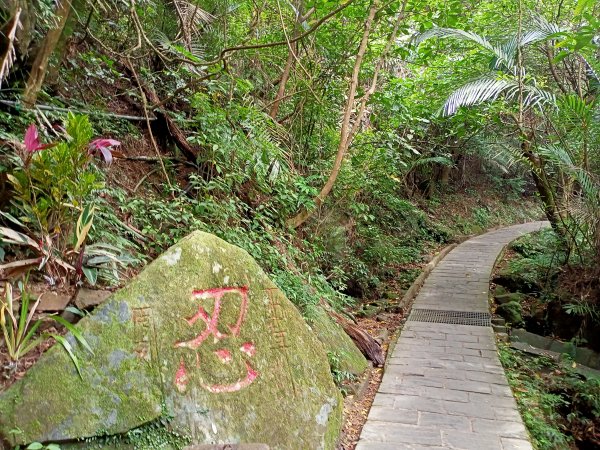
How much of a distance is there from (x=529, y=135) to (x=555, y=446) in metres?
4.48

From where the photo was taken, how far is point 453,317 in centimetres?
626

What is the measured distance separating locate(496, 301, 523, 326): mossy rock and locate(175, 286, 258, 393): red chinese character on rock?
15.8 feet

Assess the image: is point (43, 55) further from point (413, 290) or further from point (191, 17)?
point (413, 290)

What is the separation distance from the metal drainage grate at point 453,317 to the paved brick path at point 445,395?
111mm

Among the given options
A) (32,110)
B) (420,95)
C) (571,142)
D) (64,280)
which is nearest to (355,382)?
(64,280)

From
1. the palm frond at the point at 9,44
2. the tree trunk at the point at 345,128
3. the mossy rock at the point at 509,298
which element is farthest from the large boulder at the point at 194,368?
the mossy rock at the point at 509,298

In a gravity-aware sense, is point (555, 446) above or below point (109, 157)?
below

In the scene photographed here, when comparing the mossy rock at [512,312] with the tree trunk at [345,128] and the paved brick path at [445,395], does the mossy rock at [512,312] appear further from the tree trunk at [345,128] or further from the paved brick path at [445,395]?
the tree trunk at [345,128]

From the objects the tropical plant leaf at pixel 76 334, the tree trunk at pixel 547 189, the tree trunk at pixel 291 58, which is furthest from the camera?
the tree trunk at pixel 547 189

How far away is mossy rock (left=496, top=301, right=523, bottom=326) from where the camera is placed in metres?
6.36

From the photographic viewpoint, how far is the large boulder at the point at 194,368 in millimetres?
2242

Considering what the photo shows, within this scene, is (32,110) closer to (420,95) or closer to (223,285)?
(223,285)

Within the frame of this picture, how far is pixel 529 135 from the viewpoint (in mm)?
6562

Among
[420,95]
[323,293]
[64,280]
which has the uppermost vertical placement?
[420,95]
